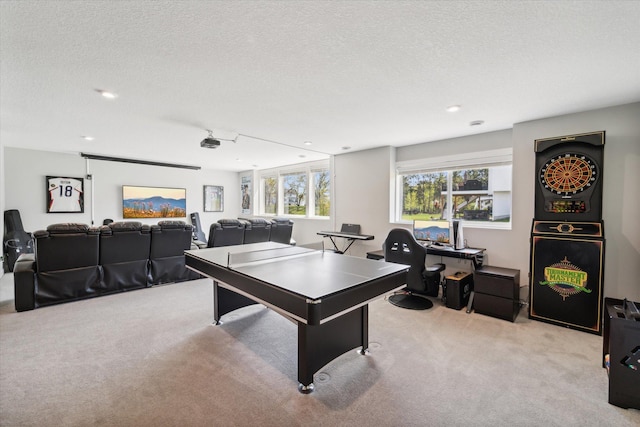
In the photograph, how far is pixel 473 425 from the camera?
1760 millimetres

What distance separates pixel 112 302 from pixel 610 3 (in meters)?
5.63

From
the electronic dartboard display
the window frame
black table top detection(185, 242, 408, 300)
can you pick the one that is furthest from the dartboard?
the window frame

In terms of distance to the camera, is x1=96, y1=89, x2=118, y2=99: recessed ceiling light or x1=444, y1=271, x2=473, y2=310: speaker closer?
x1=96, y1=89, x2=118, y2=99: recessed ceiling light

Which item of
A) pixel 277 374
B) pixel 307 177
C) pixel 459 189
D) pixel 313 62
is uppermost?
pixel 313 62

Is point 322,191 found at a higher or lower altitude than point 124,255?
higher

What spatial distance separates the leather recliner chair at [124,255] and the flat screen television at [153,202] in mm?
3668

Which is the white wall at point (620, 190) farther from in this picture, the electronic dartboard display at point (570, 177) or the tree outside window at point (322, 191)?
the tree outside window at point (322, 191)

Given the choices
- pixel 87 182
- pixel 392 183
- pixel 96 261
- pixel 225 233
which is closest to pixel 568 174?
pixel 392 183

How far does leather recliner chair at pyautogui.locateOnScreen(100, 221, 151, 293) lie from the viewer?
4.05m

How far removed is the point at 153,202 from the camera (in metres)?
7.70

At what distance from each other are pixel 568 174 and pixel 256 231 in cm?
480

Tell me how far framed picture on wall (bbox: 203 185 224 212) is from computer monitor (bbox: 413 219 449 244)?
670 cm

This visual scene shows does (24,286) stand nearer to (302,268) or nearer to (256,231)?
(256,231)

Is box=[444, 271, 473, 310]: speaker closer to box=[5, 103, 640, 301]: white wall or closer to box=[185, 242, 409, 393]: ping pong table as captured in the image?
box=[5, 103, 640, 301]: white wall
